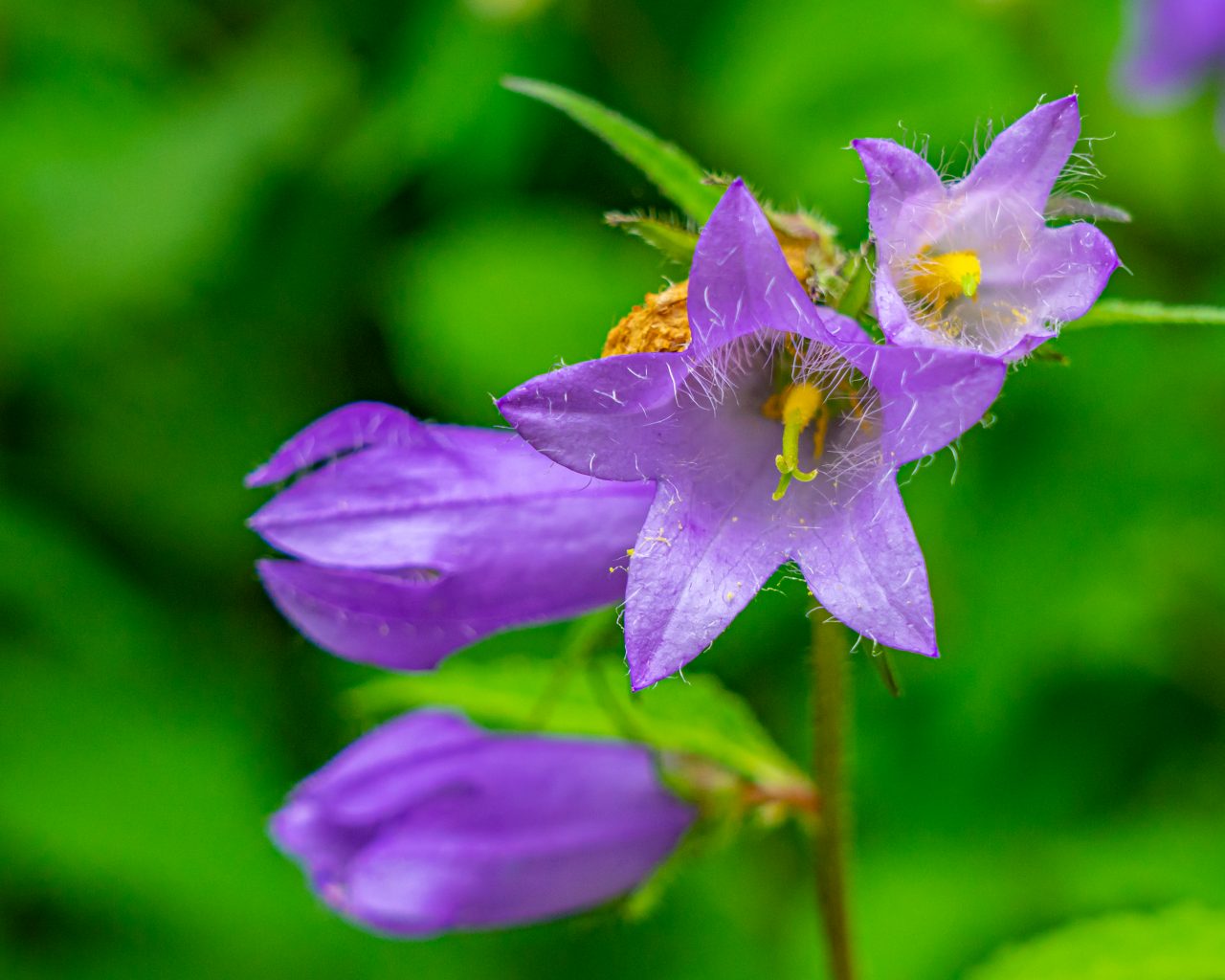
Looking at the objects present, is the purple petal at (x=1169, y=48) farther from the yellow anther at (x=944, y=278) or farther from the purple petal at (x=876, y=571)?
the purple petal at (x=876, y=571)

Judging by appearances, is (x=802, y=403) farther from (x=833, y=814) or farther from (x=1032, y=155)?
(x=833, y=814)

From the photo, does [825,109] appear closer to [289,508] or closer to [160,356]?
[160,356]

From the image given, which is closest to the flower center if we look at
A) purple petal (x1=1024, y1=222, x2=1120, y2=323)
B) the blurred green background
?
purple petal (x1=1024, y1=222, x2=1120, y2=323)

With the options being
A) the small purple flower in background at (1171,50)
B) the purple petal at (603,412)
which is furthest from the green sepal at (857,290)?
the small purple flower in background at (1171,50)

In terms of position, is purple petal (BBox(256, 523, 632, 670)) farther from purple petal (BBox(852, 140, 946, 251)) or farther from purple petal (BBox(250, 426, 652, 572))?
purple petal (BBox(852, 140, 946, 251))

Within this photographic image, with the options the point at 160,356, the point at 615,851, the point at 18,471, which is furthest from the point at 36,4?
the point at 615,851

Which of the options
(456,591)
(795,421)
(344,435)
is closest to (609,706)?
(456,591)
